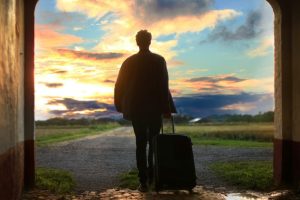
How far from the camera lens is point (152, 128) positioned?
7.75m

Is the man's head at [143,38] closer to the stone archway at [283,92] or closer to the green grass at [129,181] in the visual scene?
the stone archway at [283,92]

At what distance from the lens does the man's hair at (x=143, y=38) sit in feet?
25.7

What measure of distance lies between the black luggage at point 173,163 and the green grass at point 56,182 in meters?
1.62

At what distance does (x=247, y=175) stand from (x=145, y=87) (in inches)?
121

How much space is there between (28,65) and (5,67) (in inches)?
124

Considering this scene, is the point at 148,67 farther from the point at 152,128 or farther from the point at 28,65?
the point at 28,65

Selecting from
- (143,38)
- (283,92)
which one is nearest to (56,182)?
(143,38)

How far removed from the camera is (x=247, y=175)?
9.66 metres

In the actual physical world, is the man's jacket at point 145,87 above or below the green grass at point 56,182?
above

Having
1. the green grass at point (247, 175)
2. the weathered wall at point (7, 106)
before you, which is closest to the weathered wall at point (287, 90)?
the green grass at point (247, 175)

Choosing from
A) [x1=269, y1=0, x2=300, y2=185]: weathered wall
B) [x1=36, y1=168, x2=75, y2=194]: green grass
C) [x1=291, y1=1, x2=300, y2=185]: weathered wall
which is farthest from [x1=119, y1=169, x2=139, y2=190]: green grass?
[x1=291, y1=1, x2=300, y2=185]: weathered wall

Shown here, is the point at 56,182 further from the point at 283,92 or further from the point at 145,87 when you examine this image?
the point at 283,92

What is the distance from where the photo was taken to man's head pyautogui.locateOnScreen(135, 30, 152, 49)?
782 cm

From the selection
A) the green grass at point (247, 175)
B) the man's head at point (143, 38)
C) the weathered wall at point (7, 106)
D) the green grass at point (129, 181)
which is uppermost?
the man's head at point (143, 38)
